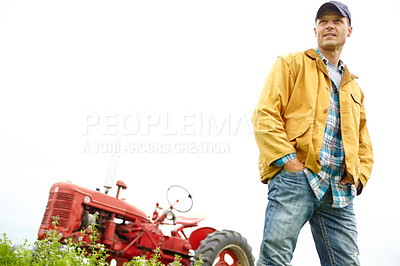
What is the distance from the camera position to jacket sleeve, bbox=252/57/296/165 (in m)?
2.17

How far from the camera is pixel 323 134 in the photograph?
231cm

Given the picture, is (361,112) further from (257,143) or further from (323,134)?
(257,143)

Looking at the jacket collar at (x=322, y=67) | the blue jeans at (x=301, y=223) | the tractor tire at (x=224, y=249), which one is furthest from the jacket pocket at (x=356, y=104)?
the tractor tire at (x=224, y=249)

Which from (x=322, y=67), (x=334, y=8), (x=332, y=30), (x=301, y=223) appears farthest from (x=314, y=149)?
(x=334, y=8)

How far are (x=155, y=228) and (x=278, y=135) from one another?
3.84 meters

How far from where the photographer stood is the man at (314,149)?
2.13m

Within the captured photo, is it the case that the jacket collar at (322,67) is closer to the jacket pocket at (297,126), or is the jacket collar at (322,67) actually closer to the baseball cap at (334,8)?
the baseball cap at (334,8)

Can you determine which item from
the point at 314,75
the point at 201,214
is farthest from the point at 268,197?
the point at 201,214

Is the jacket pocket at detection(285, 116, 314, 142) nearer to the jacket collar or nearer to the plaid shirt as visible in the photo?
the plaid shirt

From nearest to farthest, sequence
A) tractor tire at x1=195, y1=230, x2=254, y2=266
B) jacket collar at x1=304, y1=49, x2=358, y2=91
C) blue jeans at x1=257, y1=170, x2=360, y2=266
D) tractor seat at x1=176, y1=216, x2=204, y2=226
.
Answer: blue jeans at x1=257, y1=170, x2=360, y2=266, jacket collar at x1=304, y1=49, x2=358, y2=91, tractor tire at x1=195, y1=230, x2=254, y2=266, tractor seat at x1=176, y1=216, x2=204, y2=226

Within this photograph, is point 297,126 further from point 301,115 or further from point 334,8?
point 334,8

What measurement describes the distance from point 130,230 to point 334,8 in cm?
417

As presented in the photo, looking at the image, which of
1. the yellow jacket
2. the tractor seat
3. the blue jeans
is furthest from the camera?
the tractor seat

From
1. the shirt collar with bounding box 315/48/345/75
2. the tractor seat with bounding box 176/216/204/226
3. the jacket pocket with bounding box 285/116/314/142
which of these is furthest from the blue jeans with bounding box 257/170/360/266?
the tractor seat with bounding box 176/216/204/226
